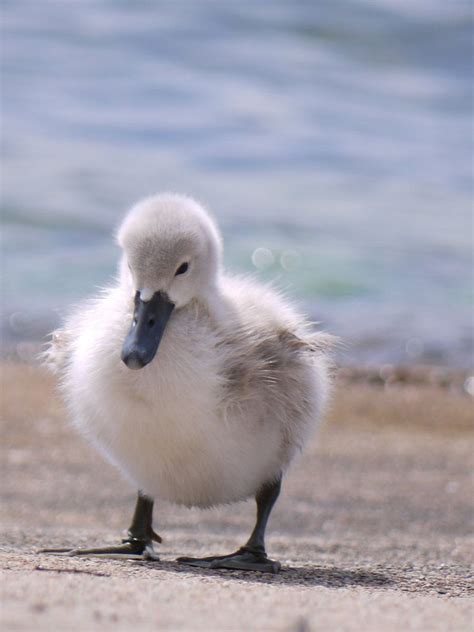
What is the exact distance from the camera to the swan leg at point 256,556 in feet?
12.4

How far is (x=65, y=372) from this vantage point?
166 inches

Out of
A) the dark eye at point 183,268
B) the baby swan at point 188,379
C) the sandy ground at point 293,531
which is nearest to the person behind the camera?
the sandy ground at point 293,531

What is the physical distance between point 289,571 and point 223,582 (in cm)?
64

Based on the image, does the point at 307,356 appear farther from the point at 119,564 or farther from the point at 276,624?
the point at 276,624

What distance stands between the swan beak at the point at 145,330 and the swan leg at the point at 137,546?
0.73 metres

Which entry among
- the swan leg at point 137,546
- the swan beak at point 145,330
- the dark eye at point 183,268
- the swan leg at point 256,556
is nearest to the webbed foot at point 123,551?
the swan leg at point 137,546

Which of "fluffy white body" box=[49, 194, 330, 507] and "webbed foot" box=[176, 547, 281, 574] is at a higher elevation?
"fluffy white body" box=[49, 194, 330, 507]

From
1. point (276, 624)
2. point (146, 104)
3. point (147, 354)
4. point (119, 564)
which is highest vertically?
point (146, 104)

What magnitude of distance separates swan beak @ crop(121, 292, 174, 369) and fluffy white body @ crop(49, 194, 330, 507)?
4 cm

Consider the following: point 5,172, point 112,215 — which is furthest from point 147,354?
point 5,172

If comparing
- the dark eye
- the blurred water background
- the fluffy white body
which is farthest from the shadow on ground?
the blurred water background

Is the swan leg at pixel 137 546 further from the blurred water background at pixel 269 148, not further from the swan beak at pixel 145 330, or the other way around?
the blurred water background at pixel 269 148

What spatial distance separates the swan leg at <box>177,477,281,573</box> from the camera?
12.4 feet

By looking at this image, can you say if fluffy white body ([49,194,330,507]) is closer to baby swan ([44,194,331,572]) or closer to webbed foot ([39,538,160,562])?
baby swan ([44,194,331,572])
